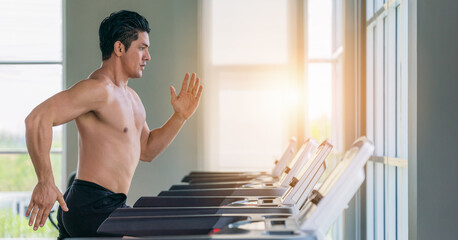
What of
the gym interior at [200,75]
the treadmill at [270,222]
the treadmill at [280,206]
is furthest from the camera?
the gym interior at [200,75]

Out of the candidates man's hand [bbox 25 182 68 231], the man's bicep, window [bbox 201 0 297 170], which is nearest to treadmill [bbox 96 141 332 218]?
man's hand [bbox 25 182 68 231]

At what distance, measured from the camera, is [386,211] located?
320 centimetres

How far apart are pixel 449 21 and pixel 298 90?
3.27 m

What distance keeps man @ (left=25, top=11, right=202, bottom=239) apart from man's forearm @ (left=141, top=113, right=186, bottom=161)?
0.05m

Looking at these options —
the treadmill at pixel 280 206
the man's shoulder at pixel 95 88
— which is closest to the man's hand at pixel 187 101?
the man's shoulder at pixel 95 88

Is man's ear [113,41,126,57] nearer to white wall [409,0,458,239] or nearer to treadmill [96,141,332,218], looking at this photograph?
treadmill [96,141,332,218]

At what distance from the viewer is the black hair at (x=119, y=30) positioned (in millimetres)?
2830

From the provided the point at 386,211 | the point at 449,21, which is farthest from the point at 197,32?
the point at 449,21

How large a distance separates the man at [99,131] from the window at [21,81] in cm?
284

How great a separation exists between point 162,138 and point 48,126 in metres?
0.92

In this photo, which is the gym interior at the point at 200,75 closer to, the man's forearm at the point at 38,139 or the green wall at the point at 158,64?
the green wall at the point at 158,64

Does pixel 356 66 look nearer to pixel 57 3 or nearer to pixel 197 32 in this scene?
pixel 197 32

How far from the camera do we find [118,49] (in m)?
2.83

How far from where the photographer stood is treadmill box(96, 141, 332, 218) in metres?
1.66
